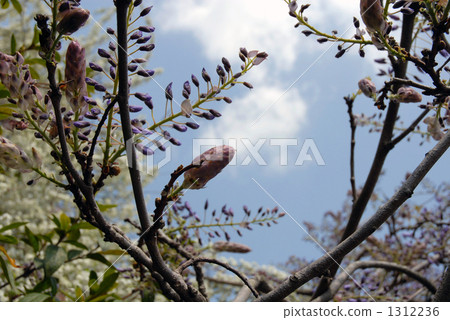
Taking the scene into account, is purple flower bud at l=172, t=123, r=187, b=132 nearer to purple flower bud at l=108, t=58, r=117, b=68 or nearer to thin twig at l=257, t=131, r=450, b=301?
purple flower bud at l=108, t=58, r=117, b=68

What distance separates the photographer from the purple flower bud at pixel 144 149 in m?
0.66

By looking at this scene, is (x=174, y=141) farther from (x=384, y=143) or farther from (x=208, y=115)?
(x=384, y=143)

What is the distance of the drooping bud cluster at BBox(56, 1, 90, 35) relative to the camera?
2.03 ft

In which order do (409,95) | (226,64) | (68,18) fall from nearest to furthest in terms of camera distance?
1. (68,18)
2. (226,64)
3. (409,95)

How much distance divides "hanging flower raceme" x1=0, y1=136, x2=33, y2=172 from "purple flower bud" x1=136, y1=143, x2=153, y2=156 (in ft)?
0.61

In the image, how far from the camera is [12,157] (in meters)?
0.71

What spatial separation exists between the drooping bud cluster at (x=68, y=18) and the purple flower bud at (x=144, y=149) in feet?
0.59

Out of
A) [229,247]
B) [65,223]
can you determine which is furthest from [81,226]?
[229,247]

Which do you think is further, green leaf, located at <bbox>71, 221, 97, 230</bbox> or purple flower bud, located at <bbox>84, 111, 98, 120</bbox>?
green leaf, located at <bbox>71, 221, 97, 230</bbox>

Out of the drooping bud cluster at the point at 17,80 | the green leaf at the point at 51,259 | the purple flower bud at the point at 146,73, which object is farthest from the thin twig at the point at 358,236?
the green leaf at the point at 51,259

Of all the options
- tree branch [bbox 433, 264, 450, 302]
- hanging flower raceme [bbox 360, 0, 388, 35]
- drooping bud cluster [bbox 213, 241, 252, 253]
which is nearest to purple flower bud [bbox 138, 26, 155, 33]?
hanging flower raceme [bbox 360, 0, 388, 35]

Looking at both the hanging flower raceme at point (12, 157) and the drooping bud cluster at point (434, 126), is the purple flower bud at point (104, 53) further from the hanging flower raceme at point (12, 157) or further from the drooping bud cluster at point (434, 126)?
the drooping bud cluster at point (434, 126)

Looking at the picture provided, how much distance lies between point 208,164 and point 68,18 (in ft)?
0.92

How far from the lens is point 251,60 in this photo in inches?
29.0
